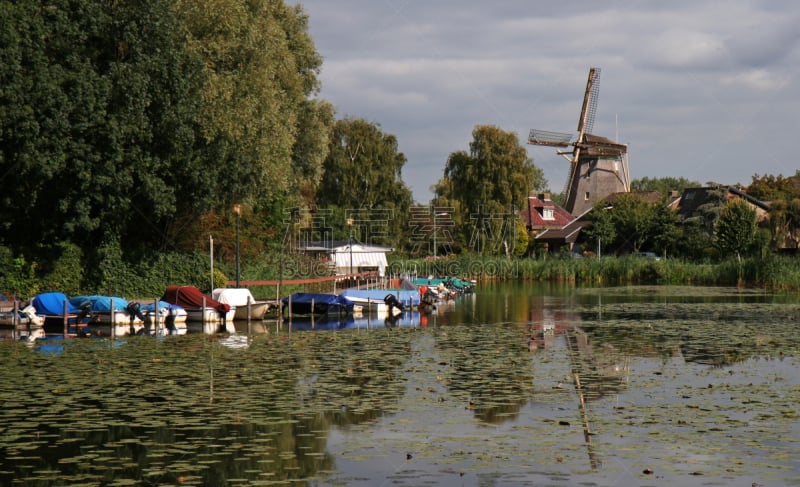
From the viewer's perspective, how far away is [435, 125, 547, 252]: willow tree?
4328 inches

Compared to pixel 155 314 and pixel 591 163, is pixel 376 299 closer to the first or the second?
pixel 155 314

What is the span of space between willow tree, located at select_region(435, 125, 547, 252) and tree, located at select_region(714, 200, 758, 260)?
28.5 meters

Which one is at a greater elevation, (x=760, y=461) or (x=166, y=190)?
(x=166, y=190)

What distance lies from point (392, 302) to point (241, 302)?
1009cm

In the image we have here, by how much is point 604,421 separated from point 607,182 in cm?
10773

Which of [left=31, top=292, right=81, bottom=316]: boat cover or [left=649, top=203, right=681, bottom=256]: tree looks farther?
[left=649, top=203, right=681, bottom=256]: tree

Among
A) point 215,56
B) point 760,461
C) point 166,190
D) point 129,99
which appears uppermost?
point 215,56

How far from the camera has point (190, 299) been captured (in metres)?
42.3

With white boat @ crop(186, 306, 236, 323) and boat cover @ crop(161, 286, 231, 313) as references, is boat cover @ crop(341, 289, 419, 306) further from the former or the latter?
boat cover @ crop(161, 286, 231, 313)

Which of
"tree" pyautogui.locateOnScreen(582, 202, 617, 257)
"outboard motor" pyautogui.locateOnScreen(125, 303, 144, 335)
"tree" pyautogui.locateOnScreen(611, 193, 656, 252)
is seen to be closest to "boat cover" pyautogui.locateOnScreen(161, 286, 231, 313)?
"outboard motor" pyautogui.locateOnScreen(125, 303, 144, 335)

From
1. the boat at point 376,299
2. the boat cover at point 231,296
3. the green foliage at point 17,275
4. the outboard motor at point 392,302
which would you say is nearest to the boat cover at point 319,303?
the boat at point 376,299

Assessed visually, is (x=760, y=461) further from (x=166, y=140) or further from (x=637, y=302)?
(x=637, y=302)

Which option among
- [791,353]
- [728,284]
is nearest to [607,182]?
[728,284]

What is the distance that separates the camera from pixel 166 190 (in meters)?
45.7
